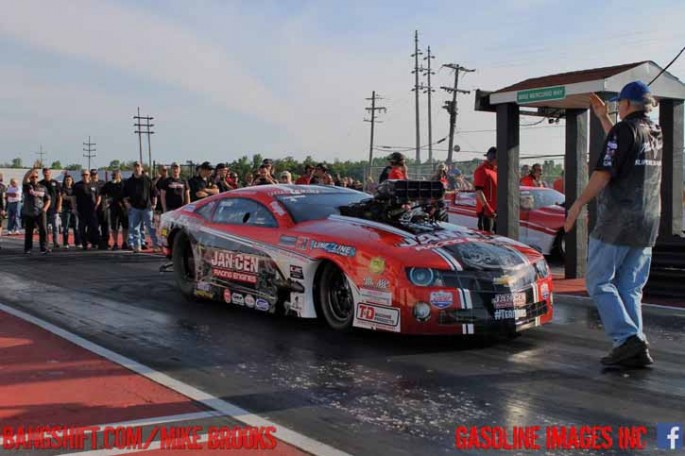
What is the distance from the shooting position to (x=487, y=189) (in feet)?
37.3

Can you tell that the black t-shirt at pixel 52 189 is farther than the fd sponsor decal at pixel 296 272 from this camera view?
Yes

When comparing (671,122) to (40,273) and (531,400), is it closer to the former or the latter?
(531,400)

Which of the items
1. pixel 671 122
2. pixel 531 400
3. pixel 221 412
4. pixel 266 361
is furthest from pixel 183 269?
pixel 671 122

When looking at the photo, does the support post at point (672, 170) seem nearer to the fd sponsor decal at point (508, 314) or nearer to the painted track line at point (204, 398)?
the fd sponsor decal at point (508, 314)

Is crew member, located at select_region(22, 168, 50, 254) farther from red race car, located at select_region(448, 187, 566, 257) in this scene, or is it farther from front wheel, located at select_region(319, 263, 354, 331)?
front wheel, located at select_region(319, 263, 354, 331)

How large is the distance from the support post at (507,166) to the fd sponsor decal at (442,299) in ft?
18.0

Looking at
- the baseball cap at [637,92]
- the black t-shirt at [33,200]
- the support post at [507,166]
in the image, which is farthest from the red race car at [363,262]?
the black t-shirt at [33,200]

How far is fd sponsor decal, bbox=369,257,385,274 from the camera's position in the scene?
5.77 m

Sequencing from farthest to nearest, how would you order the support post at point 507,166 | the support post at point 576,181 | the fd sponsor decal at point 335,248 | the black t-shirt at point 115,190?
the black t-shirt at point 115,190
the support post at point 507,166
the support post at point 576,181
the fd sponsor decal at point 335,248

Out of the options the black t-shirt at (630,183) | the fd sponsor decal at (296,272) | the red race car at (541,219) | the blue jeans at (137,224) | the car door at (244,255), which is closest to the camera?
the black t-shirt at (630,183)

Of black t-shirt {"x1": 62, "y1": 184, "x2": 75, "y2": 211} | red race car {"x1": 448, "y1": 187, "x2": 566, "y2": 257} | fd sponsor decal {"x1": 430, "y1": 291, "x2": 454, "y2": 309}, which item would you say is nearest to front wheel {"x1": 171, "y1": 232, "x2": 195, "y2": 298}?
fd sponsor decal {"x1": 430, "y1": 291, "x2": 454, "y2": 309}

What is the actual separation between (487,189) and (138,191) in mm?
6947

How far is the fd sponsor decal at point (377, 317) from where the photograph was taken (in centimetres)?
572

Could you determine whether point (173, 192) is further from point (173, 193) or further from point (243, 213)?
point (243, 213)
